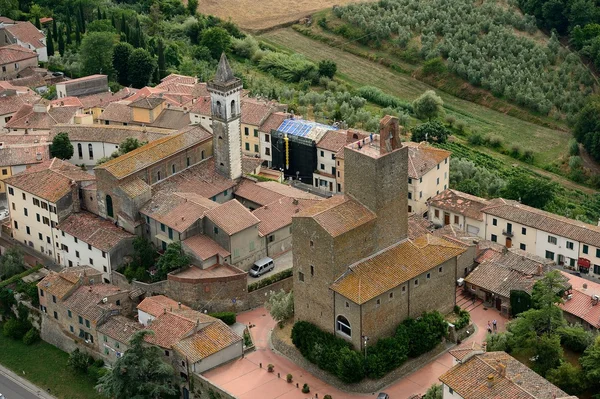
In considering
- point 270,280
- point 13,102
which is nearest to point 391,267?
point 270,280

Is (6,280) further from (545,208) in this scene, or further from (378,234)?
(545,208)

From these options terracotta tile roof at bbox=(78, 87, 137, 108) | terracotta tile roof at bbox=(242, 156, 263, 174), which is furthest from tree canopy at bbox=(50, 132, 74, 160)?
terracotta tile roof at bbox=(242, 156, 263, 174)

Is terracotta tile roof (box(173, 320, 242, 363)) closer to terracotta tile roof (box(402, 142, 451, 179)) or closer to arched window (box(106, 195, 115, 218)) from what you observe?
arched window (box(106, 195, 115, 218))

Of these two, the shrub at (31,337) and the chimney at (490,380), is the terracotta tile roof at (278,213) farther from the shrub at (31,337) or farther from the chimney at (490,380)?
the chimney at (490,380)

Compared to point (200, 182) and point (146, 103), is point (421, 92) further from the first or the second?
point (200, 182)

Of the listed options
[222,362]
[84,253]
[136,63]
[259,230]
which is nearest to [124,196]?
[84,253]

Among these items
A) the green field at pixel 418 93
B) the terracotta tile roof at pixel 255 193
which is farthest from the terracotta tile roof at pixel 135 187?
the green field at pixel 418 93
